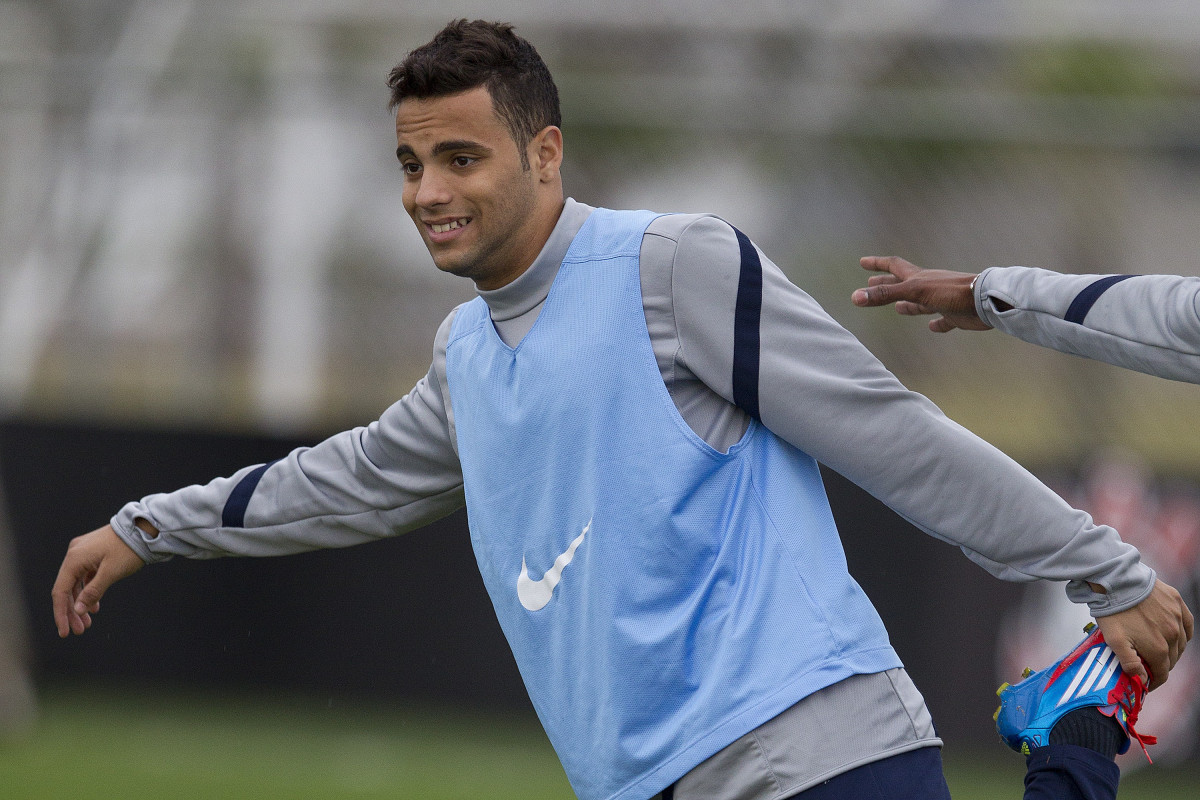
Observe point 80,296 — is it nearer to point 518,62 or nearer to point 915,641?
point 915,641

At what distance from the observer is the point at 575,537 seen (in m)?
2.60

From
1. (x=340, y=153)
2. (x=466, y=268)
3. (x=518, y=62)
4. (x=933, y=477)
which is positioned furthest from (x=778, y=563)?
(x=340, y=153)

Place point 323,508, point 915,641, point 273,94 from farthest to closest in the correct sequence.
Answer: point 273,94, point 915,641, point 323,508

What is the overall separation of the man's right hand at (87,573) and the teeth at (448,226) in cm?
120

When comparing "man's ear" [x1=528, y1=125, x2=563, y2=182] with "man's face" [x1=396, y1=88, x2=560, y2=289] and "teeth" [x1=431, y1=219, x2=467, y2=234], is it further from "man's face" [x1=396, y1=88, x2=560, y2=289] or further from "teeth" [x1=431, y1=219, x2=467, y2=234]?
"teeth" [x1=431, y1=219, x2=467, y2=234]

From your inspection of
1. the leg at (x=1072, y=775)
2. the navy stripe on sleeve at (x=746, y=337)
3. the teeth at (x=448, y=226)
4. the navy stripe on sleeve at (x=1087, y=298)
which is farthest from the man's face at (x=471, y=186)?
the leg at (x=1072, y=775)

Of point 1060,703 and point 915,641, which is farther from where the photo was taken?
point 915,641

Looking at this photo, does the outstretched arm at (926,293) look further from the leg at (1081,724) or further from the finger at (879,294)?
the leg at (1081,724)

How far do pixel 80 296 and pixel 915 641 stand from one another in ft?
18.9

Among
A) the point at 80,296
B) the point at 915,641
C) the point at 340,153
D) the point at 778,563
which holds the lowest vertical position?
the point at 915,641

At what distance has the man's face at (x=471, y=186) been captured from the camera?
2.70 metres

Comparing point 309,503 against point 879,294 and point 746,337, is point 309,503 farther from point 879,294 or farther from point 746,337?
point 879,294

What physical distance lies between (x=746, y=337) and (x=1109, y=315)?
0.66 meters

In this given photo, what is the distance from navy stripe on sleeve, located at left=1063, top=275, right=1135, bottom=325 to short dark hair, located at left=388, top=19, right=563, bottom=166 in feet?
3.54
